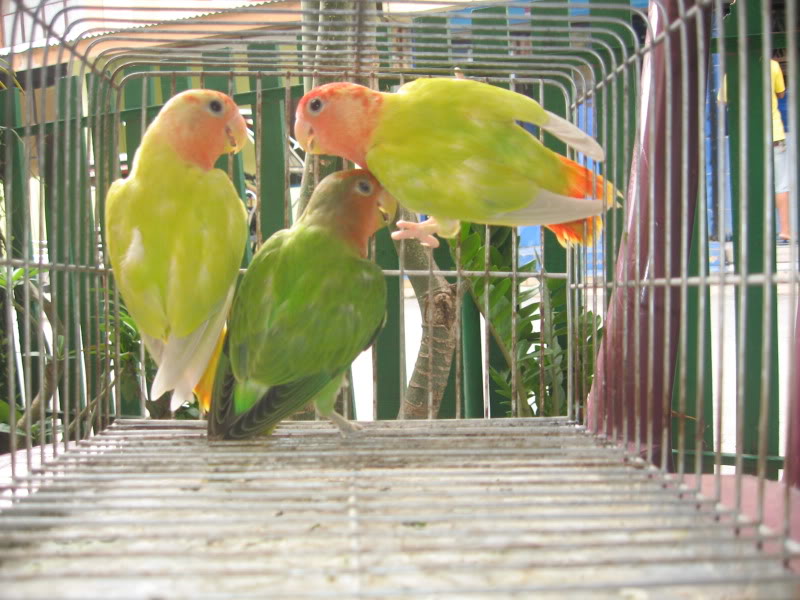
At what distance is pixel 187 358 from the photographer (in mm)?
822

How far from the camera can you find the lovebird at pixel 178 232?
79 centimetres

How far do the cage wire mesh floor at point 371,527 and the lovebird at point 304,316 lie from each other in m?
0.05

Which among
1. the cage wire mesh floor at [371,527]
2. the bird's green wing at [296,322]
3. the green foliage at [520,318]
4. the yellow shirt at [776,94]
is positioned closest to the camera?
the cage wire mesh floor at [371,527]

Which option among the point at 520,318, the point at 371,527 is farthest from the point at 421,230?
the point at 520,318

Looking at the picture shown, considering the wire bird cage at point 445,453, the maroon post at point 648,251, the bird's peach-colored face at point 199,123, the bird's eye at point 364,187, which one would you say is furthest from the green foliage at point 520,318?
the bird's peach-colored face at point 199,123

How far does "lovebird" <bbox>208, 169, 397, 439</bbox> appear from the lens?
2.56 ft

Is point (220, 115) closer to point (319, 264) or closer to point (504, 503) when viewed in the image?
point (319, 264)

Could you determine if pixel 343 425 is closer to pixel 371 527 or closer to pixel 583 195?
pixel 371 527

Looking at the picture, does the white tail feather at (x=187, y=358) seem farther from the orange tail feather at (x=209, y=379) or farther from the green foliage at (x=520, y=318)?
the green foliage at (x=520, y=318)

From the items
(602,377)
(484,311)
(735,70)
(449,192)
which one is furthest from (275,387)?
(735,70)

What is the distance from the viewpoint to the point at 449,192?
0.80m

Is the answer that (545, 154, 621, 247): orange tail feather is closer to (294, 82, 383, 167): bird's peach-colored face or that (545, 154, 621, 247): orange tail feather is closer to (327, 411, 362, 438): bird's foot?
(294, 82, 383, 167): bird's peach-colored face

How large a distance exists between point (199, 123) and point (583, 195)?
490mm

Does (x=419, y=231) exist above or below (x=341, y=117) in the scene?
below
